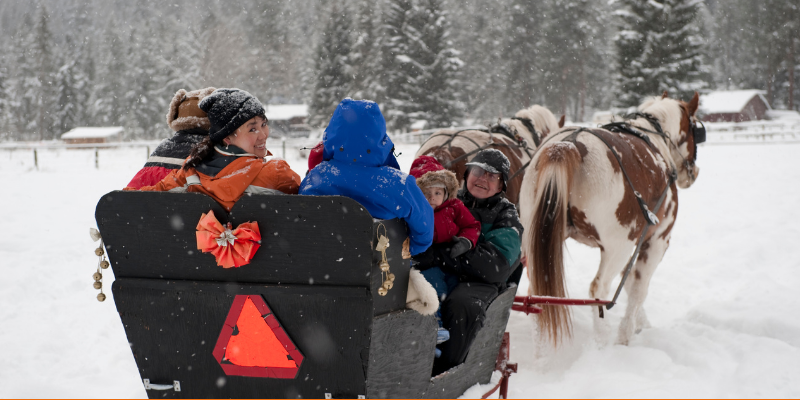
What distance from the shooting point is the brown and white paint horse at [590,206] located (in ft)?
12.6

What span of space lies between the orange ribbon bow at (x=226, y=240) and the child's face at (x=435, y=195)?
1.16 meters

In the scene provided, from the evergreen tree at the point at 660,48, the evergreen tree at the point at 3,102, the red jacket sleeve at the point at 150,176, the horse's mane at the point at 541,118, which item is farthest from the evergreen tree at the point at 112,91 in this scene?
the red jacket sleeve at the point at 150,176

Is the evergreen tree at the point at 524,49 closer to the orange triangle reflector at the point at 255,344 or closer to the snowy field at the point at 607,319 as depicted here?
the snowy field at the point at 607,319

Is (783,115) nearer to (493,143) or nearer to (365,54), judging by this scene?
(365,54)

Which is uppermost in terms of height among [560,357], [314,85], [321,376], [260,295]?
[314,85]

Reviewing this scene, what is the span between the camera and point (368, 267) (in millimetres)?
1859

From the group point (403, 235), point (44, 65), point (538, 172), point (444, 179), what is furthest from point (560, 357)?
point (44, 65)

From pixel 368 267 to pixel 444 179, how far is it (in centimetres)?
107

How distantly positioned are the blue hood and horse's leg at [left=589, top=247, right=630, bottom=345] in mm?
2840

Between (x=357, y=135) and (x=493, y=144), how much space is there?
3487 millimetres

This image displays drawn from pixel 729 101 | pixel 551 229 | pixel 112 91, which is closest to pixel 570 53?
pixel 729 101

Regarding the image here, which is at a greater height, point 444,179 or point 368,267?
point 444,179

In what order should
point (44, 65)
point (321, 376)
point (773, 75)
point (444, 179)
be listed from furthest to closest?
point (773, 75) → point (44, 65) → point (444, 179) → point (321, 376)

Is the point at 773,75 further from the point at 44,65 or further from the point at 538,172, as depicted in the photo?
the point at 44,65
